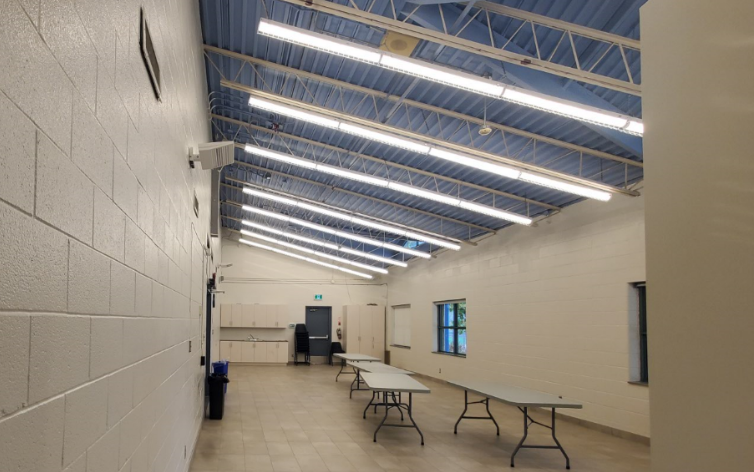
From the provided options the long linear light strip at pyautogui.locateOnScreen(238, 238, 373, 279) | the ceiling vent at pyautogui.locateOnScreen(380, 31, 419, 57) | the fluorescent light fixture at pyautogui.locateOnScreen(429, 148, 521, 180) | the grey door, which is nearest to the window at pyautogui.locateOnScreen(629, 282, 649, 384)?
the fluorescent light fixture at pyautogui.locateOnScreen(429, 148, 521, 180)

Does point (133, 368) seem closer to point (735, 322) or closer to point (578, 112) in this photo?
point (735, 322)

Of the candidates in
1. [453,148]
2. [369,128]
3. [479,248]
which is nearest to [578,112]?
[453,148]

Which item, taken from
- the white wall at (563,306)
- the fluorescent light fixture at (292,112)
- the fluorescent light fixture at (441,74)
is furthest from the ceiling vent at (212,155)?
the white wall at (563,306)

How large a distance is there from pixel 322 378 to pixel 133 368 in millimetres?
14321

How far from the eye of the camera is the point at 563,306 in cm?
1000

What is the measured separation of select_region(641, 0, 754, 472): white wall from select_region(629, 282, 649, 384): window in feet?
22.6

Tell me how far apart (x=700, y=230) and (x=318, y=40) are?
418 cm

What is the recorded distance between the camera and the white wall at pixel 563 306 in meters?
8.52

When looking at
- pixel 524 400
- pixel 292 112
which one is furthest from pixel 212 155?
pixel 524 400

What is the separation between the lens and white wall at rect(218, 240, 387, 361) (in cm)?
2055

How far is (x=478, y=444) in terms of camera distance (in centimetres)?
787

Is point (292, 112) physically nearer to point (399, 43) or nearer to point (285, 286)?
point (399, 43)

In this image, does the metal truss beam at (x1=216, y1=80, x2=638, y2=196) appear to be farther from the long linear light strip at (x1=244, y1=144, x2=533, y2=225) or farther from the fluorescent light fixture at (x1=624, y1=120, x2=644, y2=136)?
the fluorescent light fixture at (x1=624, y1=120, x2=644, y2=136)

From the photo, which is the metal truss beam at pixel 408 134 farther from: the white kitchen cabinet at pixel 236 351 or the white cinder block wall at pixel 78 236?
the white kitchen cabinet at pixel 236 351
